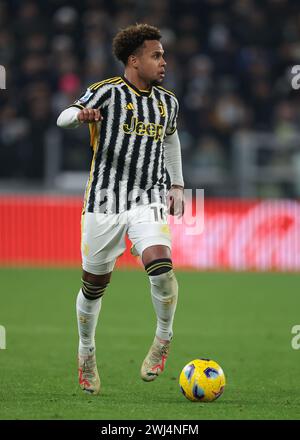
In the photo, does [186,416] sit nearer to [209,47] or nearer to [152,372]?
[152,372]

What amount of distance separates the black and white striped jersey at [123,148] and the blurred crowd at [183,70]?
1000 cm

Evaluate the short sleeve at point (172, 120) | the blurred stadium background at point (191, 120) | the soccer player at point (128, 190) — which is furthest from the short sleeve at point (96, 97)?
the blurred stadium background at point (191, 120)

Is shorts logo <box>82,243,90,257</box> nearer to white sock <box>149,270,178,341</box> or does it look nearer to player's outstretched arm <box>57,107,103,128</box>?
white sock <box>149,270,178,341</box>

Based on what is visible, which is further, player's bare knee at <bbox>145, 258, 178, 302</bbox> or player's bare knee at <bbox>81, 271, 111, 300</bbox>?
player's bare knee at <bbox>81, 271, 111, 300</bbox>

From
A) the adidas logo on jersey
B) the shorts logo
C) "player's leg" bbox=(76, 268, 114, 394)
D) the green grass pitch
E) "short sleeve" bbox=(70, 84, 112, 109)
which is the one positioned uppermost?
"short sleeve" bbox=(70, 84, 112, 109)

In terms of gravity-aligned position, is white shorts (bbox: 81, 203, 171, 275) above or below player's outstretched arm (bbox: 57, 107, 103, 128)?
→ below

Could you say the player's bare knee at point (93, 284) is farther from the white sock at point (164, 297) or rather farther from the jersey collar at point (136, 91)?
the jersey collar at point (136, 91)

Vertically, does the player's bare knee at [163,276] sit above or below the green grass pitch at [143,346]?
above

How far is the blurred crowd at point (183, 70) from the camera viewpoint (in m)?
17.2

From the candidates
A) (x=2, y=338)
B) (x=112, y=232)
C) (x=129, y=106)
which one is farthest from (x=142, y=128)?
(x=2, y=338)

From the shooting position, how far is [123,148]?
668cm

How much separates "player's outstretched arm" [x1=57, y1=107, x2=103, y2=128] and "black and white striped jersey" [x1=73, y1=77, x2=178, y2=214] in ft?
0.66

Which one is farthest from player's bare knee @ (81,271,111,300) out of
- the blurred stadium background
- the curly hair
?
the blurred stadium background

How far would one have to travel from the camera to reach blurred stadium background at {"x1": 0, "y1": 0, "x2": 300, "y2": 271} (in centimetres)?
1677
